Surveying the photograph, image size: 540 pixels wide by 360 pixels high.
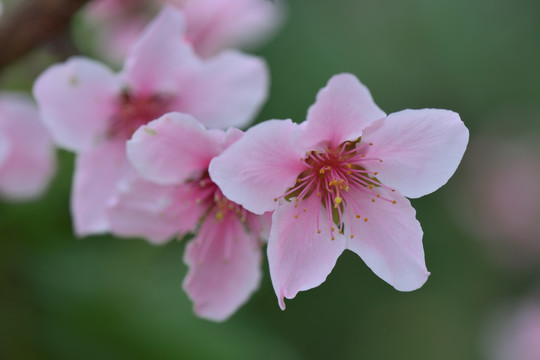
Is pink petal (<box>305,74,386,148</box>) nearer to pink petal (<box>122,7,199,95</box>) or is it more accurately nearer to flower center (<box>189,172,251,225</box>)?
flower center (<box>189,172,251,225</box>)

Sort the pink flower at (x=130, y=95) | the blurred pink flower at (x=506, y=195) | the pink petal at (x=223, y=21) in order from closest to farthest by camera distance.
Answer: the pink flower at (x=130, y=95)
the pink petal at (x=223, y=21)
the blurred pink flower at (x=506, y=195)

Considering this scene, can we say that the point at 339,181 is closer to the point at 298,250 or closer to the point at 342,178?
the point at 342,178

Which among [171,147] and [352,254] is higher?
[171,147]

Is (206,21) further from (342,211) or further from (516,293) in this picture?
(516,293)

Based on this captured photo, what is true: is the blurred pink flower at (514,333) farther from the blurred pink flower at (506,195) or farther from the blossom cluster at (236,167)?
the blossom cluster at (236,167)

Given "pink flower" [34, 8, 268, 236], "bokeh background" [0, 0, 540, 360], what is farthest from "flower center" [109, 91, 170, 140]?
"bokeh background" [0, 0, 540, 360]

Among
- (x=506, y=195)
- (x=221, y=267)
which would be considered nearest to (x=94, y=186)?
(x=221, y=267)

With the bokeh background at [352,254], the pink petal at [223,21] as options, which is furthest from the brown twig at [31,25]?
the pink petal at [223,21]
